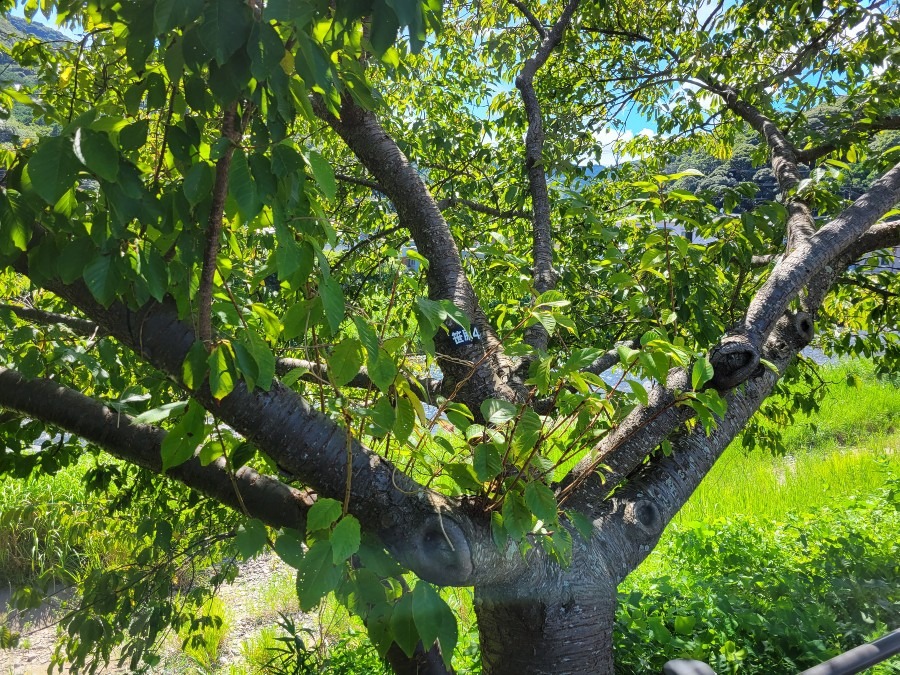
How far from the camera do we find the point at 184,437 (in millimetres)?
1137

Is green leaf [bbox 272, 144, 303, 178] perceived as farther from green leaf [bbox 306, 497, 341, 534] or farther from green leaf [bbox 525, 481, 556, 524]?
green leaf [bbox 525, 481, 556, 524]

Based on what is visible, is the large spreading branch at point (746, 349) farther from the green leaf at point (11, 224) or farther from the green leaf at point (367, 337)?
the green leaf at point (11, 224)

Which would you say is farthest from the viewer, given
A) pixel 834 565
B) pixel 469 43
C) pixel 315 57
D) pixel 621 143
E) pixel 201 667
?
pixel 621 143

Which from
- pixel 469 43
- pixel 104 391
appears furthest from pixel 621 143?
pixel 104 391

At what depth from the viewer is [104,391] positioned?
2.58 m

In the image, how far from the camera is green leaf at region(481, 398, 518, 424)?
1208 mm

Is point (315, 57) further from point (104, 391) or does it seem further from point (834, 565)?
point (834, 565)

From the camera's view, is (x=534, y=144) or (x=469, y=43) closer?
(x=534, y=144)

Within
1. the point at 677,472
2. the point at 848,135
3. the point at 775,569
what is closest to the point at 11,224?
the point at 677,472

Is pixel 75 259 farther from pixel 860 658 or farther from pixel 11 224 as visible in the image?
pixel 860 658

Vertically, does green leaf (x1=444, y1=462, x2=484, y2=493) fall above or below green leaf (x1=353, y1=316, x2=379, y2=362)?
below

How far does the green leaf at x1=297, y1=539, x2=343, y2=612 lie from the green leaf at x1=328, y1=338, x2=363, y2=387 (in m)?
0.25

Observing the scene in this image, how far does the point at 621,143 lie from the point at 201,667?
14.6 ft

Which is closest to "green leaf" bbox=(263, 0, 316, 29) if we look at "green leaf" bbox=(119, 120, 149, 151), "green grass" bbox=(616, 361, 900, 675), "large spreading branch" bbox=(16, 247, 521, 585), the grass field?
"green leaf" bbox=(119, 120, 149, 151)
